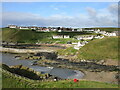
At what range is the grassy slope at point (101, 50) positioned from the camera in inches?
2996

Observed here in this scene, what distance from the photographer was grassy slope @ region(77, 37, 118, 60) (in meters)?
76.1

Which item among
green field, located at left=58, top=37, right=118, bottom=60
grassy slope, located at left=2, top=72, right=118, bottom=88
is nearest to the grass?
grassy slope, located at left=2, top=72, right=118, bottom=88

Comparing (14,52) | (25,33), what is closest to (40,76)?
(14,52)

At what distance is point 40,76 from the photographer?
4528cm

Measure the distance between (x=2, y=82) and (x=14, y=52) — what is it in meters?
78.7

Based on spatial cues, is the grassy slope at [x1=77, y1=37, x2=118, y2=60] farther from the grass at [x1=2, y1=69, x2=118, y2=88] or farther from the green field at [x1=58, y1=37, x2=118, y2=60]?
the grass at [x1=2, y1=69, x2=118, y2=88]

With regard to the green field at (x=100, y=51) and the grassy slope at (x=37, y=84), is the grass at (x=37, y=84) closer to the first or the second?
the grassy slope at (x=37, y=84)

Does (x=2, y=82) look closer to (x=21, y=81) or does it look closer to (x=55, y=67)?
(x=21, y=81)

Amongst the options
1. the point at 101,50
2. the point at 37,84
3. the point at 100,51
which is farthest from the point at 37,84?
the point at 101,50

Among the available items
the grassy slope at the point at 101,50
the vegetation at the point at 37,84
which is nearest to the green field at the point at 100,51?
the grassy slope at the point at 101,50

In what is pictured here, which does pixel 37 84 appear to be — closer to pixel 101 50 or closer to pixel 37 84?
pixel 37 84

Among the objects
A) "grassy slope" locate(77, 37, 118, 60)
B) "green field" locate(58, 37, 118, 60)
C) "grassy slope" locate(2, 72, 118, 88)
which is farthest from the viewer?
"grassy slope" locate(77, 37, 118, 60)

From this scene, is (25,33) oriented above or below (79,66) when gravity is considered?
above

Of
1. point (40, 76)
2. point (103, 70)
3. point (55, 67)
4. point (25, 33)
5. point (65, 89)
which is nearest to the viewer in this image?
point (65, 89)
